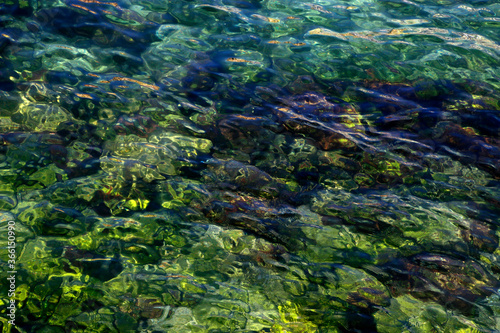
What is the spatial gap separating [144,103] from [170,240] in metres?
2.34

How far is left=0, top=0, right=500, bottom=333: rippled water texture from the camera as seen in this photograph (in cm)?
370

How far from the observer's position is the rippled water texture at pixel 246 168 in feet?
12.1

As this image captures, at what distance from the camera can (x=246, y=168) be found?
16.3ft

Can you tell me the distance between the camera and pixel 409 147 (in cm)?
533

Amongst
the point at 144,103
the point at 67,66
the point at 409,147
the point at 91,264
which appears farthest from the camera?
the point at 67,66

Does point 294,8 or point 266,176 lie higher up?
point 294,8

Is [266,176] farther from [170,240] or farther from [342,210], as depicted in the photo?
[170,240]

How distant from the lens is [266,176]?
4898 mm

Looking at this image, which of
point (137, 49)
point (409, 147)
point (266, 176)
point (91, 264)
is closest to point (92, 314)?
point (91, 264)

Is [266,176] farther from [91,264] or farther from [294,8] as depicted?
[294,8]

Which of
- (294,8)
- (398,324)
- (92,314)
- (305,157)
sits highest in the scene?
(294,8)

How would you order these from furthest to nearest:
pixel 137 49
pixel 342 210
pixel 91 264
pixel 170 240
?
pixel 137 49 < pixel 342 210 < pixel 170 240 < pixel 91 264

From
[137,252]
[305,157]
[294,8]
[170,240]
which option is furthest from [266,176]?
[294,8]

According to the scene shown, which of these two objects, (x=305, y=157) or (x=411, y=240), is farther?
(x=305, y=157)
